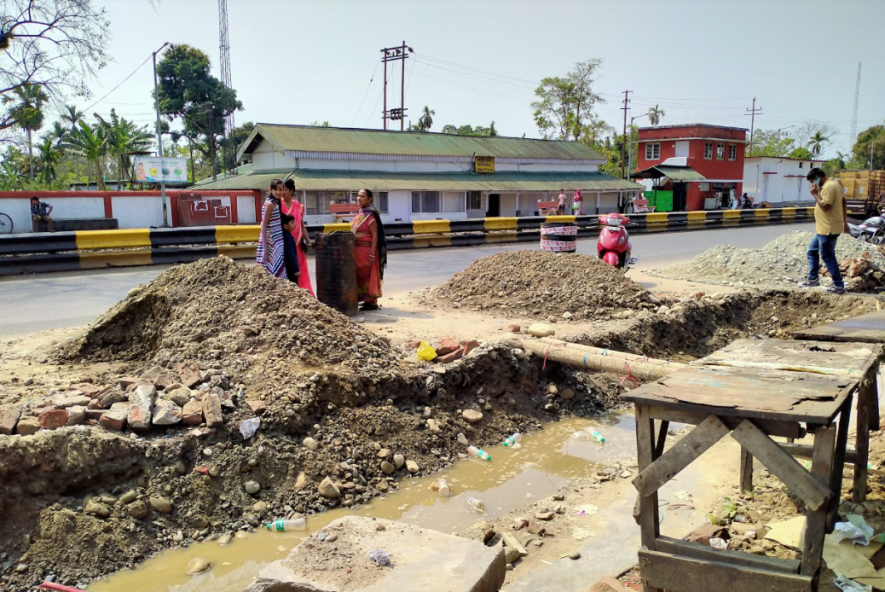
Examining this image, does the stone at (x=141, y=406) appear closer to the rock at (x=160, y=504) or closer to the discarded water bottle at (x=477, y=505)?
the rock at (x=160, y=504)

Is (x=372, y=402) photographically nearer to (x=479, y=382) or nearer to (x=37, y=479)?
(x=479, y=382)

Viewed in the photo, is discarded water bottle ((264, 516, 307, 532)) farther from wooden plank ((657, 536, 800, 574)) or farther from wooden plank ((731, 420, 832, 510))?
wooden plank ((731, 420, 832, 510))

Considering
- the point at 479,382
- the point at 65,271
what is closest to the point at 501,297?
the point at 479,382

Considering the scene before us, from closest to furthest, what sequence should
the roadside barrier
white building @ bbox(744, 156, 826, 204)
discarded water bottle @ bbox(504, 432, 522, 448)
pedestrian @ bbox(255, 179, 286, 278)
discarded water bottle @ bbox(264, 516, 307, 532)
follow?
discarded water bottle @ bbox(264, 516, 307, 532) → discarded water bottle @ bbox(504, 432, 522, 448) → pedestrian @ bbox(255, 179, 286, 278) → the roadside barrier → white building @ bbox(744, 156, 826, 204)

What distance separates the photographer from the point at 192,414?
445cm

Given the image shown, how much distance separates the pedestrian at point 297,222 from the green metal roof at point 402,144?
2338 centimetres

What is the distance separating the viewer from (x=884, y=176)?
105 feet

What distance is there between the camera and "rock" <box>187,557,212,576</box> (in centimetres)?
369

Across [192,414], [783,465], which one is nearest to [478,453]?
[192,414]

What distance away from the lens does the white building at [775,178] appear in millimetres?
53219

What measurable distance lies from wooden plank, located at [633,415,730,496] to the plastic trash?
2.65 metres

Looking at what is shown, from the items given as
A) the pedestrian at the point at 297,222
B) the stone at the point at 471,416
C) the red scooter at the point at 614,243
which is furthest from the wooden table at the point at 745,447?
the red scooter at the point at 614,243

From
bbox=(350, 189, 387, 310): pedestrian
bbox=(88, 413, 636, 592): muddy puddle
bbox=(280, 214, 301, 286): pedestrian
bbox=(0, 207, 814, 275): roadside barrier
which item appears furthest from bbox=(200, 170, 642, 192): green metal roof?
bbox=(88, 413, 636, 592): muddy puddle

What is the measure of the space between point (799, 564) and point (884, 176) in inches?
1407
